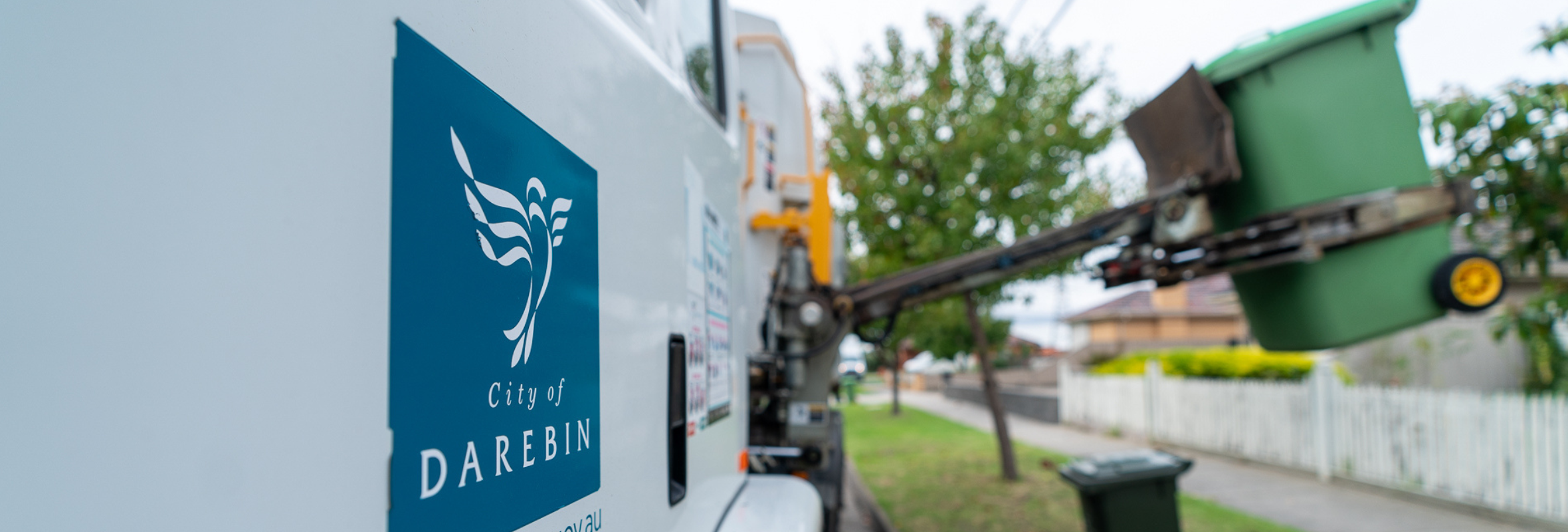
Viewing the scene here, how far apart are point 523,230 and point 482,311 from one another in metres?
0.19

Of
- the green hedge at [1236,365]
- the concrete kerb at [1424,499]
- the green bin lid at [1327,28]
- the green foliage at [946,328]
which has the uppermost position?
the green bin lid at [1327,28]

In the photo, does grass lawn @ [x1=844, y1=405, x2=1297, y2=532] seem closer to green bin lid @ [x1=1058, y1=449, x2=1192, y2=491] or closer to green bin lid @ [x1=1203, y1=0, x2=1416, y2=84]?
green bin lid @ [x1=1058, y1=449, x2=1192, y2=491]

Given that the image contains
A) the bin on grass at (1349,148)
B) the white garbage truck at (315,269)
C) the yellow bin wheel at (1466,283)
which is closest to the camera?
the white garbage truck at (315,269)

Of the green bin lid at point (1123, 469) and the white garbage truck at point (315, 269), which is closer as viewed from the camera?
the white garbage truck at point (315, 269)

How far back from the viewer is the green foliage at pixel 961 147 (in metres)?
9.18

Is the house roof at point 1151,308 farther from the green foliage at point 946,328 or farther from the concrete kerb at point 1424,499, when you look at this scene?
the concrete kerb at point 1424,499

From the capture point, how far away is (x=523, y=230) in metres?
1.27

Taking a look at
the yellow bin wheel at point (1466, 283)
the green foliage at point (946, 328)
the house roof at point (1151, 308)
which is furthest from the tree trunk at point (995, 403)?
the house roof at point (1151, 308)

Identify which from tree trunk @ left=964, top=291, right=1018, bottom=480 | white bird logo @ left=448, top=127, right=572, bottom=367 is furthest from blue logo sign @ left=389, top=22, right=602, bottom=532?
tree trunk @ left=964, top=291, right=1018, bottom=480

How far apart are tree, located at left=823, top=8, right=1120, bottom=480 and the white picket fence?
3.00 m

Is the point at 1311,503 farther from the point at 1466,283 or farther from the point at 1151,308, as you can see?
the point at 1151,308

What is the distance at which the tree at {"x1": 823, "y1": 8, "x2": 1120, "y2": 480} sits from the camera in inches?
362

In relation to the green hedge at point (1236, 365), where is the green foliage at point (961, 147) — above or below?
above

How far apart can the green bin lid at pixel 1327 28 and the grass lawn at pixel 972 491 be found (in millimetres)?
3382
